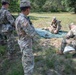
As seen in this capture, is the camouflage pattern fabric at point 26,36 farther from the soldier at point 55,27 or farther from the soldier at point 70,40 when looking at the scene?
the soldier at point 55,27

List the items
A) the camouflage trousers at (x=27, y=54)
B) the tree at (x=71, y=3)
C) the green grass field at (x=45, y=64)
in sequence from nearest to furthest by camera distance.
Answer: the camouflage trousers at (x=27, y=54)
the green grass field at (x=45, y=64)
the tree at (x=71, y=3)

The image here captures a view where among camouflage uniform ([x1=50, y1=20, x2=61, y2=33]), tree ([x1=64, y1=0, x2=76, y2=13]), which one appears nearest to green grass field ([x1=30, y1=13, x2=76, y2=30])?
camouflage uniform ([x1=50, y1=20, x2=61, y2=33])

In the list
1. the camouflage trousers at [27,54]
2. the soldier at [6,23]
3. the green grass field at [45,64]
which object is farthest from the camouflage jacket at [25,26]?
the soldier at [6,23]

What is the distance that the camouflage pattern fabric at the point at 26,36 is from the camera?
167 inches

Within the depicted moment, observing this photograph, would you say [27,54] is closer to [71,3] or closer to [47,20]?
[47,20]

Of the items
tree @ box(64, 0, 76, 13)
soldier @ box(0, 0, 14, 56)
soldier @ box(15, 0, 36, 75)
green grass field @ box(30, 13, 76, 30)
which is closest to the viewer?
soldier @ box(15, 0, 36, 75)

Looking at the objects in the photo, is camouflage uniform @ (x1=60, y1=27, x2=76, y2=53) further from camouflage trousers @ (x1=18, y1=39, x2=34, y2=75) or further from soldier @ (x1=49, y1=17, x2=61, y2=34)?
soldier @ (x1=49, y1=17, x2=61, y2=34)

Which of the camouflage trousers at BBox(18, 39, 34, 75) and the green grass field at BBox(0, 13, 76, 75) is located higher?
the camouflage trousers at BBox(18, 39, 34, 75)

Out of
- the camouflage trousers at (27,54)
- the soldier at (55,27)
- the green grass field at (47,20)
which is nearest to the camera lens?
the camouflage trousers at (27,54)

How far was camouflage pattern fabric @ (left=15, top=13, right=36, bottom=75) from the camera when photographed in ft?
13.9

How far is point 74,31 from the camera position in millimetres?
6777

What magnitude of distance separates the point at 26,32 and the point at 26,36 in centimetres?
10

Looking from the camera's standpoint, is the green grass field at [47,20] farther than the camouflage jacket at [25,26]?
Yes

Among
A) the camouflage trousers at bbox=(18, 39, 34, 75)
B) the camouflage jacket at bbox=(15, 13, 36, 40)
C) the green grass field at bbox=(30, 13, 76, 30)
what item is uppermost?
the camouflage jacket at bbox=(15, 13, 36, 40)
